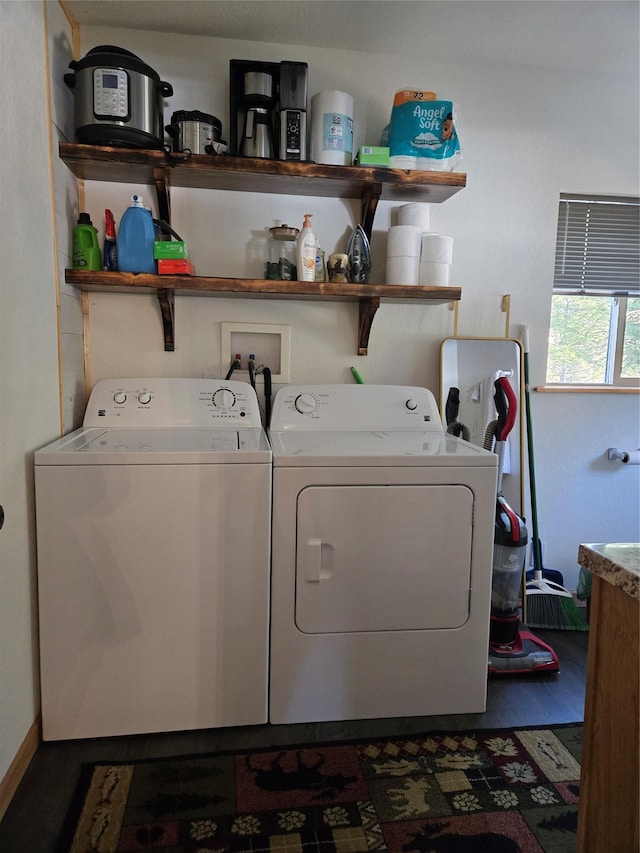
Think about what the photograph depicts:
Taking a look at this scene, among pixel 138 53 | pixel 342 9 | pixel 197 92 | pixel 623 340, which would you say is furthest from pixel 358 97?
pixel 623 340

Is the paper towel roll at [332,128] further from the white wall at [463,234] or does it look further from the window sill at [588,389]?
the window sill at [588,389]

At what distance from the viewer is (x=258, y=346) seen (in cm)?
234

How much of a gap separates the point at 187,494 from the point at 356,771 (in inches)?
36.8

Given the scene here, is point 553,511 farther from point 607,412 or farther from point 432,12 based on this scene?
point 432,12

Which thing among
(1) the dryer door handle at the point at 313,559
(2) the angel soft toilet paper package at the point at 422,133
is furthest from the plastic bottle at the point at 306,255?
(1) the dryer door handle at the point at 313,559

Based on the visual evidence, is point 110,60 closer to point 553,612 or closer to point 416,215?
point 416,215

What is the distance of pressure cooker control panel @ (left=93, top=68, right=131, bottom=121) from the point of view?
181cm

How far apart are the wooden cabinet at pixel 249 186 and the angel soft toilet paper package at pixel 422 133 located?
7cm

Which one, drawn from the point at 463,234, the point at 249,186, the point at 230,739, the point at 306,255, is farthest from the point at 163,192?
the point at 230,739

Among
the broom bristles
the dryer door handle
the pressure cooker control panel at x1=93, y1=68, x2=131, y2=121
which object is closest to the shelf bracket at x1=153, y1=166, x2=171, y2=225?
the pressure cooker control panel at x1=93, y1=68, x2=131, y2=121

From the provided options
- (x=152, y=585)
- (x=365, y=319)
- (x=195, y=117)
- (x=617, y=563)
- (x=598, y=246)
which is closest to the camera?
(x=617, y=563)

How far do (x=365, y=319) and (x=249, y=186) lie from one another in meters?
0.71

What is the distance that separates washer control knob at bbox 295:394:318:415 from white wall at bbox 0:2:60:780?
894 mm

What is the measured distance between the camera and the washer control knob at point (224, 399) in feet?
6.89
